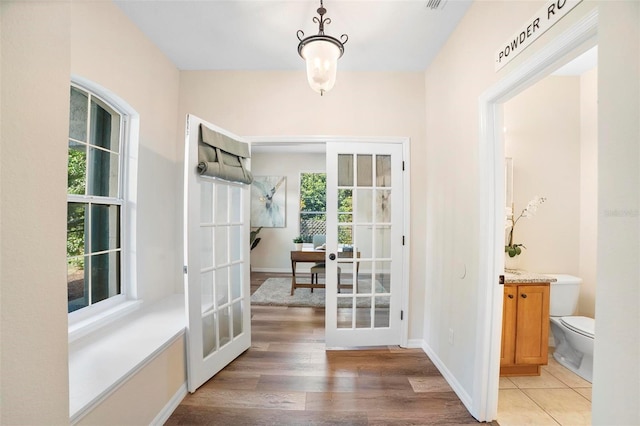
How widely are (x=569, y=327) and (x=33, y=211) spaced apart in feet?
11.0

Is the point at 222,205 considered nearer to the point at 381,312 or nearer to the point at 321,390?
the point at 321,390

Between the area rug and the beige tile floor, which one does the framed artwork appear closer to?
the area rug

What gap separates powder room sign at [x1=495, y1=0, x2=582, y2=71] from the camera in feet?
3.79

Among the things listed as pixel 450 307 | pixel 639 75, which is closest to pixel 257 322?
pixel 450 307

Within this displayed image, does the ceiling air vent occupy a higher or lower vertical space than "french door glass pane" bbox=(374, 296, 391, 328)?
higher

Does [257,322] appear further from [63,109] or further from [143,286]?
[63,109]

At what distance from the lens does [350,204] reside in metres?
2.63

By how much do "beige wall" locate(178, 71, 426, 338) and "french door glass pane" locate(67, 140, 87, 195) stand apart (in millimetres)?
1121

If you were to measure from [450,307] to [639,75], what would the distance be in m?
1.87

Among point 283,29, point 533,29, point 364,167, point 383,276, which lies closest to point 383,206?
point 364,167

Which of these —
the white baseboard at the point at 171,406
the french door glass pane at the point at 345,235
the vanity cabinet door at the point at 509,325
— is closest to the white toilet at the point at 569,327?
the vanity cabinet door at the point at 509,325

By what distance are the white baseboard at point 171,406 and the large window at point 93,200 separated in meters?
0.91

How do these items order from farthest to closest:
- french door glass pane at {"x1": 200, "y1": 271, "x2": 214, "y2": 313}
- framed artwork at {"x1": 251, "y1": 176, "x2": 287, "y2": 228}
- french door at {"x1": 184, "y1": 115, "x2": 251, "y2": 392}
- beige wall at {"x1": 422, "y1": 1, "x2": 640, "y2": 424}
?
framed artwork at {"x1": 251, "y1": 176, "x2": 287, "y2": 228}
french door glass pane at {"x1": 200, "y1": 271, "x2": 214, "y2": 313}
french door at {"x1": 184, "y1": 115, "x2": 251, "y2": 392}
beige wall at {"x1": 422, "y1": 1, "x2": 640, "y2": 424}

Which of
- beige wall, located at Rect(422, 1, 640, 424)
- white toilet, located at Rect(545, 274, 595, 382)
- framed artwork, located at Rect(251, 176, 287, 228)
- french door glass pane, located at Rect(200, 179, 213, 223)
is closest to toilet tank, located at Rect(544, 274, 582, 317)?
white toilet, located at Rect(545, 274, 595, 382)
